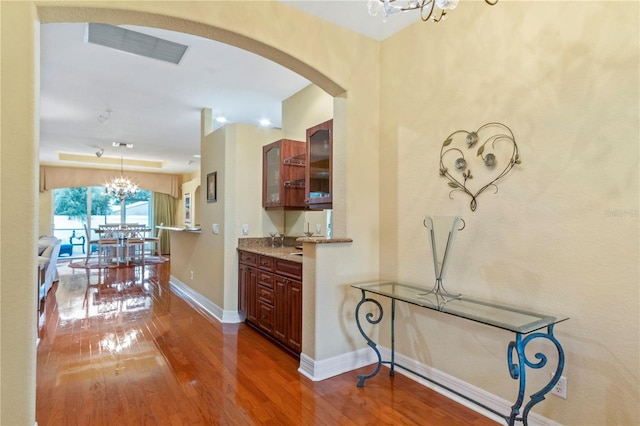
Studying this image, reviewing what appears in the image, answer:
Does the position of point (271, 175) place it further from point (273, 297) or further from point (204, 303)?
point (204, 303)

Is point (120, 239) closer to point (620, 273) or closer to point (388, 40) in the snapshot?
point (388, 40)

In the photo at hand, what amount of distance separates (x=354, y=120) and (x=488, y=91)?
1028 millimetres

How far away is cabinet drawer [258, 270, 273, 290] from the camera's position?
335cm

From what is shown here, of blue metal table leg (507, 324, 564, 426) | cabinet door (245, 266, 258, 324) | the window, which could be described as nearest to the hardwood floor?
cabinet door (245, 266, 258, 324)

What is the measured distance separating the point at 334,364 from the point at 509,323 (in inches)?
56.0

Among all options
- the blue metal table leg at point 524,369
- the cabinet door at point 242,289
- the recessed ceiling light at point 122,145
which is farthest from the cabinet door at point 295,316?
the recessed ceiling light at point 122,145

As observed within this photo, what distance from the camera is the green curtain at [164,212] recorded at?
36.8 ft

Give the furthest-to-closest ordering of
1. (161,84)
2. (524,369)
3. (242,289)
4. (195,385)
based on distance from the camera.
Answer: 1. (161,84)
2. (242,289)
3. (195,385)
4. (524,369)

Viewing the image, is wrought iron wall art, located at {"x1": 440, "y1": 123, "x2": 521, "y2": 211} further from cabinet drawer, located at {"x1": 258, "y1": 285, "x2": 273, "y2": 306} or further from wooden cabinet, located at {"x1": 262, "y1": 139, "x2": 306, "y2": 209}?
cabinet drawer, located at {"x1": 258, "y1": 285, "x2": 273, "y2": 306}

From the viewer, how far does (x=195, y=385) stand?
7.98 ft

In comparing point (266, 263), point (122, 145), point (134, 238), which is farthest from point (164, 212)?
point (266, 263)

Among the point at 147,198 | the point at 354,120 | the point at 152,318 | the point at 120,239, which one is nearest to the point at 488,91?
the point at 354,120

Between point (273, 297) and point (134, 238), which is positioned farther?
point (134, 238)

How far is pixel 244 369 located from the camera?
8.87 feet
